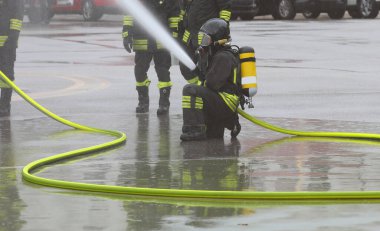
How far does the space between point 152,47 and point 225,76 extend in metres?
2.87

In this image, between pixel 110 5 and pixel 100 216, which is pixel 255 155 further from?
pixel 110 5

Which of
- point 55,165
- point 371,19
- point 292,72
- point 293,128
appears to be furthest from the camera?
point 371,19

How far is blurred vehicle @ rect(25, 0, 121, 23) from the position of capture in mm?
36062

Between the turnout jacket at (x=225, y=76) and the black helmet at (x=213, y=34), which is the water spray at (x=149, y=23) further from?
the turnout jacket at (x=225, y=76)

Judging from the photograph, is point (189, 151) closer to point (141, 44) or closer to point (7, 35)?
point (141, 44)

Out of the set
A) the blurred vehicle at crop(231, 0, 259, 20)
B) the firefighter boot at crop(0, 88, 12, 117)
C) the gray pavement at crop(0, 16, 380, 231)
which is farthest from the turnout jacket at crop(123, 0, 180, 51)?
the blurred vehicle at crop(231, 0, 259, 20)

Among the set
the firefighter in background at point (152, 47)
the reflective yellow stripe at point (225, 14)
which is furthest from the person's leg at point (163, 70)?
the reflective yellow stripe at point (225, 14)

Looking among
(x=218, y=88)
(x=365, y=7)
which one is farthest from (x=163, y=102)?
(x=365, y=7)

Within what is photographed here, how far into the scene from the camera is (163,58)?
13.7 meters

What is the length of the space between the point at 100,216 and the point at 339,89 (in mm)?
9052

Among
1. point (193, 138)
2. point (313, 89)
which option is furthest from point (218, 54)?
point (313, 89)

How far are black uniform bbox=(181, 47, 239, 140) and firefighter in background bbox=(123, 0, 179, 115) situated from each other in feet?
7.96

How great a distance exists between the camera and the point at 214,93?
1102 cm

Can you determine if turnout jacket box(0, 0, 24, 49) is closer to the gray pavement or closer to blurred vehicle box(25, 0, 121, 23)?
the gray pavement
